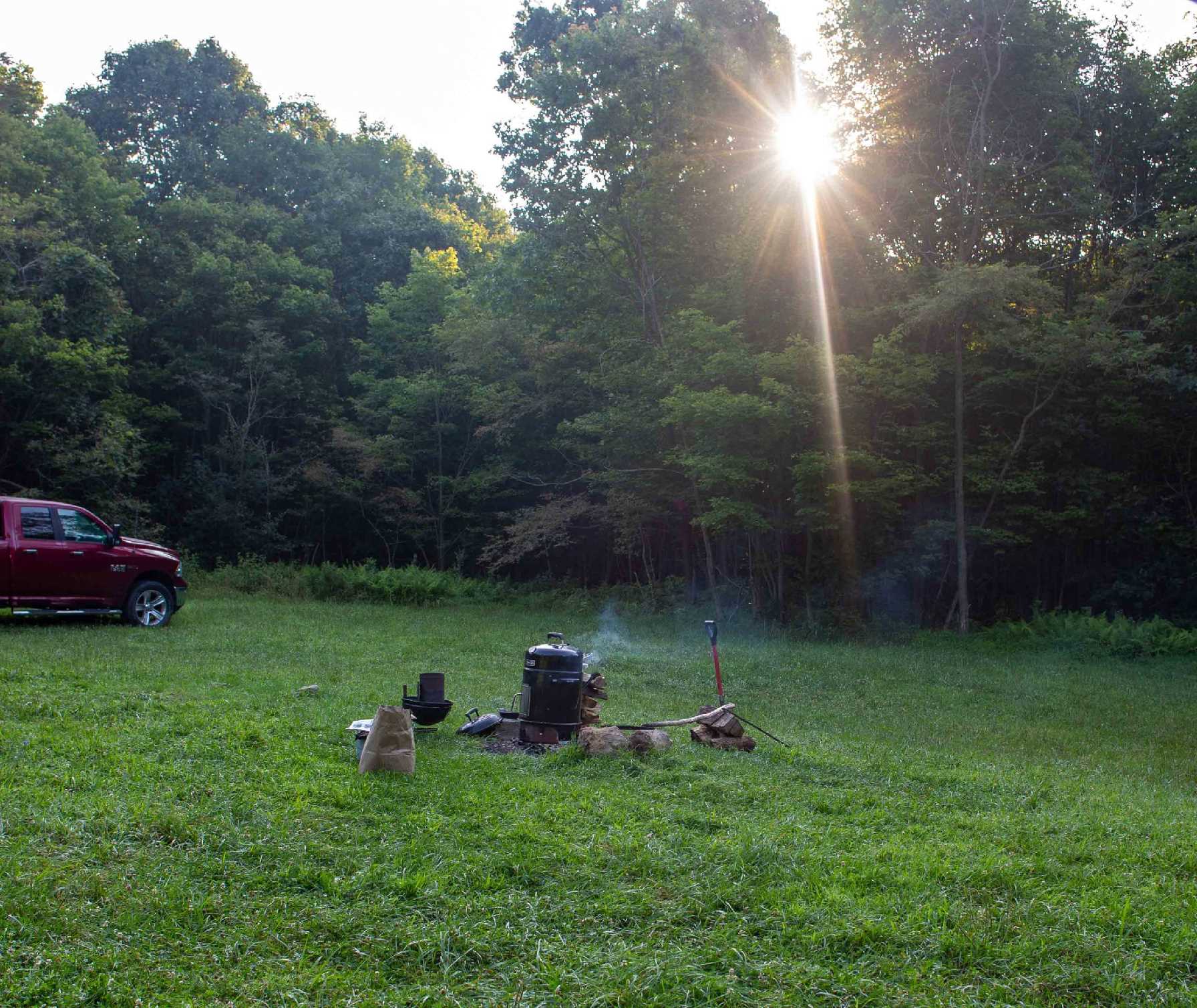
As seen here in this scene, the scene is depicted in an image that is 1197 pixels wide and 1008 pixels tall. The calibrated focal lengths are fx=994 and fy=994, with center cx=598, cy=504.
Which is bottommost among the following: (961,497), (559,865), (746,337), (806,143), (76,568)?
(559,865)

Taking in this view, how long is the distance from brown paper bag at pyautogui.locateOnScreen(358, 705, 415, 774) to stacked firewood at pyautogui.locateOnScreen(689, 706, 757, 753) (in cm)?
219

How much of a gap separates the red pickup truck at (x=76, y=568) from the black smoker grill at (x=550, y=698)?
813 centimetres

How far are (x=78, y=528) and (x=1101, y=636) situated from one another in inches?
576

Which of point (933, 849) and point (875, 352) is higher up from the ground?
point (875, 352)

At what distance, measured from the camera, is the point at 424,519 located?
27.3 meters

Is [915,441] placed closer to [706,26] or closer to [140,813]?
[706,26]

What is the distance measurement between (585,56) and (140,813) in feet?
62.2

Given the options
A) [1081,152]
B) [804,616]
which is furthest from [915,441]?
[1081,152]

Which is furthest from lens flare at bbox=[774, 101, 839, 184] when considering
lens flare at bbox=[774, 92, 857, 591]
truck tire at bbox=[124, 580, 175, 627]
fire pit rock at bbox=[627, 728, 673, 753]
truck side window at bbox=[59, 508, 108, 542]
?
fire pit rock at bbox=[627, 728, 673, 753]

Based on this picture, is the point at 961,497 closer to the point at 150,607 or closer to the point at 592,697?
the point at 592,697

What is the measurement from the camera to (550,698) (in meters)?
6.70

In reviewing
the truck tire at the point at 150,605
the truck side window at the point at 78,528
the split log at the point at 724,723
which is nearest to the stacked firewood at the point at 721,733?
the split log at the point at 724,723

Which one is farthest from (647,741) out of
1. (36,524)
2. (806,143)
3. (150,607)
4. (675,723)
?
(806,143)

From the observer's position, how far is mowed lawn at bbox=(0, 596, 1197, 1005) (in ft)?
10.5
